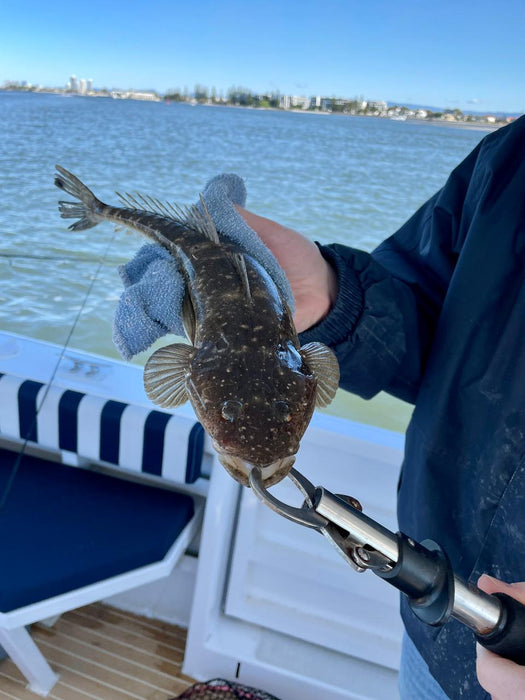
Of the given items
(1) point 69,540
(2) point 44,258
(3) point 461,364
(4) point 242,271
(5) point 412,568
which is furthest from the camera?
(2) point 44,258

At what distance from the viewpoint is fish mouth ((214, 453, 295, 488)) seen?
3.05ft

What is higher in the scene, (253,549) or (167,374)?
(167,374)

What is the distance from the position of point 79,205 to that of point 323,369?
1345 mm

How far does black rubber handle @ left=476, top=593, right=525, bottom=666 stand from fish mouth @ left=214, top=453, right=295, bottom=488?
39cm

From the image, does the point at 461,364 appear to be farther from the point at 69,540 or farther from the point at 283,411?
the point at 69,540

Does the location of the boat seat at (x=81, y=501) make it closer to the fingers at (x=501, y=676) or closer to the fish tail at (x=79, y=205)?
the fish tail at (x=79, y=205)

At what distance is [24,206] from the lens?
5.53 m

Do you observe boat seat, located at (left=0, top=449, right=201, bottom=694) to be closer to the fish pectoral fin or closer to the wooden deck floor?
the wooden deck floor

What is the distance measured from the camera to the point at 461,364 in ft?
4.83

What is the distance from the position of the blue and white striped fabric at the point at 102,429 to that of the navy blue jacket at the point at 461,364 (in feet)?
4.43

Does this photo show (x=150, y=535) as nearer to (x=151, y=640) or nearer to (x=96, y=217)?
(x=151, y=640)

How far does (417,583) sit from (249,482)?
0.30 m

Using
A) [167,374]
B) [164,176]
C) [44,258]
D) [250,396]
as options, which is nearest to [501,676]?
[250,396]

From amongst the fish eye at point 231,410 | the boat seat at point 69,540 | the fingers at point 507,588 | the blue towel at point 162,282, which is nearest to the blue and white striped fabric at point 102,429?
the boat seat at point 69,540
